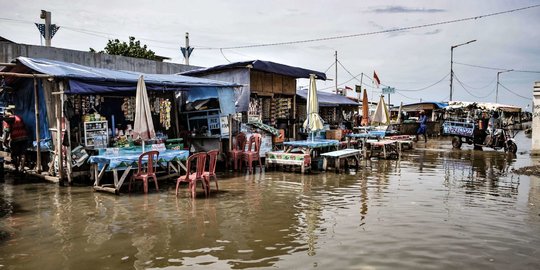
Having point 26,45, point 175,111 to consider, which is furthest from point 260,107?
point 26,45

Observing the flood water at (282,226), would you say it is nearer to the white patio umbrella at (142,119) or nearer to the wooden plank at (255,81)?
the white patio umbrella at (142,119)

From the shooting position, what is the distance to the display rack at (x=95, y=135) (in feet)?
32.6

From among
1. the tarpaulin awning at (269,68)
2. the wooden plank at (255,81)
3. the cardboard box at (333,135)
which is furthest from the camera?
the cardboard box at (333,135)

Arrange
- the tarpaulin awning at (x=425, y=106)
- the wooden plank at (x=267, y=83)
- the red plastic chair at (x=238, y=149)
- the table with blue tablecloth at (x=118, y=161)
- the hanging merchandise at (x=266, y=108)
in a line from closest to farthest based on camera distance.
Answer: the table with blue tablecloth at (x=118, y=161) < the red plastic chair at (x=238, y=149) < the wooden plank at (x=267, y=83) < the hanging merchandise at (x=266, y=108) < the tarpaulin awning at (x=425, y=106)

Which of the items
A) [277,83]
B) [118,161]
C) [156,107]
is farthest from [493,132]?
[118,161]

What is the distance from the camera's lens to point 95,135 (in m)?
10.1

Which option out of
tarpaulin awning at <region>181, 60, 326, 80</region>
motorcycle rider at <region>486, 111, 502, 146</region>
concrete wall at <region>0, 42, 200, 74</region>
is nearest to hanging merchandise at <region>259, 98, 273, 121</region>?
tarpaulin awning at <region>181, 60, 326, 80</region>

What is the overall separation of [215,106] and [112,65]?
628cm

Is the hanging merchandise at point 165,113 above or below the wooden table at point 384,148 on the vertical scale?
above

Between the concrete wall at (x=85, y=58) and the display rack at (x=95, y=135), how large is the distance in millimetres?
5477

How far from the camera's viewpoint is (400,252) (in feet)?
15.6

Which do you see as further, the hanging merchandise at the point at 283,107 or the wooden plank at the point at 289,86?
the hanging merchandise at the point at 283,107

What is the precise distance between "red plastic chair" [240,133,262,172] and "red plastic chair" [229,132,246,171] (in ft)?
0.52

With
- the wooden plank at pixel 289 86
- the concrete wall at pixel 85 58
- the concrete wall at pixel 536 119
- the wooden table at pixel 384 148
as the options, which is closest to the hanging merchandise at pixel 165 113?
the wooden plank at pixel 289 86
